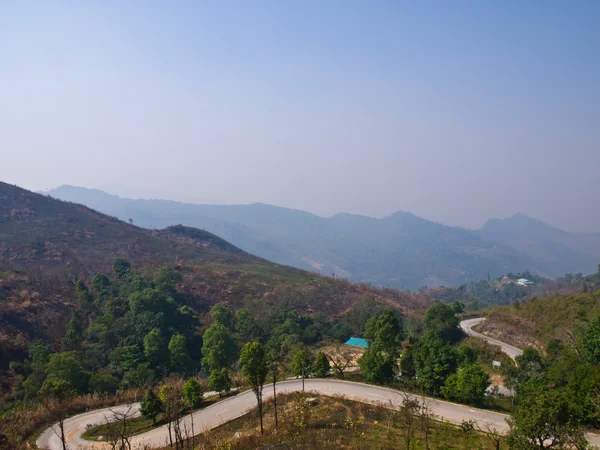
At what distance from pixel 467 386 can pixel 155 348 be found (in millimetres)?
22491

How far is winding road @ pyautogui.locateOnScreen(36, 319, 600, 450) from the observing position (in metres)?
17.1

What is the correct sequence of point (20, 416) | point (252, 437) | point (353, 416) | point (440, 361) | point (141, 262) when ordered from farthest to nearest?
point (141, 262)
point (440, 361)
point (20, 416)
point (353, 416)
point (252, 437)

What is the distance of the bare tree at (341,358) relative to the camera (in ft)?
81.6

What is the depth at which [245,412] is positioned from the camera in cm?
1928

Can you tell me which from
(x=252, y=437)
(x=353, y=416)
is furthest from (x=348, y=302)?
(x=252, y=437)

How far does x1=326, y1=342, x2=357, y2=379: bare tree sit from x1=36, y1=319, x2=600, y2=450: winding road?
4.95 ft

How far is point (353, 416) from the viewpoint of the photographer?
56.2ft

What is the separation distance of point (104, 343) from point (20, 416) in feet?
38.0

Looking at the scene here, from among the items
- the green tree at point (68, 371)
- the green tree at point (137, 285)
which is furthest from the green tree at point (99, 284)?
the green tree at point (68, 371)

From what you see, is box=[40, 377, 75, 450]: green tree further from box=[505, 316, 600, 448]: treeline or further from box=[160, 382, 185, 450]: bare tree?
box=[505, 316, 600, 448]: treeline

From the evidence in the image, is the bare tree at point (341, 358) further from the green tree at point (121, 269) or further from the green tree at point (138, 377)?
the green tree at point (121, 269)

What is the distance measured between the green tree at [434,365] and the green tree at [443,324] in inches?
594

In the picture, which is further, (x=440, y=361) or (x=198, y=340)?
(x=198, y=340)

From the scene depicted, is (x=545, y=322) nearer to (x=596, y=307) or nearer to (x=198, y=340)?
(x=596, y=307)
